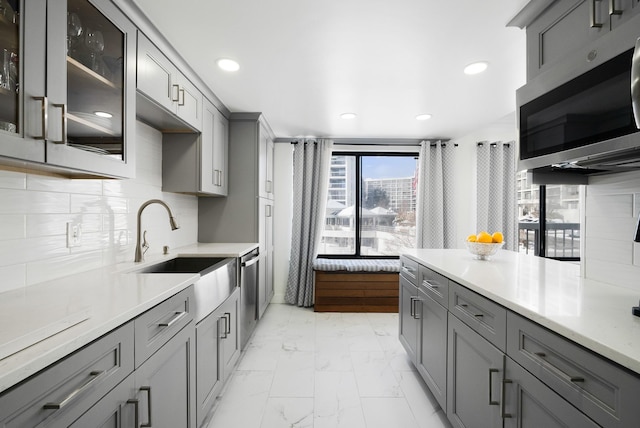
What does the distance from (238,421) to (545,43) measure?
258cm

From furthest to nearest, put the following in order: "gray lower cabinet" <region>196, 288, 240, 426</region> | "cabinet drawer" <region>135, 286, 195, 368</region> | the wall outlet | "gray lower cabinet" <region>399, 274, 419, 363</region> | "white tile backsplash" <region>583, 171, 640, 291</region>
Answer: "gray lower cabinet" <region>399, 274, 419, 363</region>
"gray lower cabinet" <region>196, 288, 240, 426</region>
the wall outlet
"white tile backsplash" <region>583, 171, 640, 291</region>
"cabinet drawer" <region>135, 286, 195, 368</region>

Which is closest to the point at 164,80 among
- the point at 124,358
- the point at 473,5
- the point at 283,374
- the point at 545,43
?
the point at 124,358

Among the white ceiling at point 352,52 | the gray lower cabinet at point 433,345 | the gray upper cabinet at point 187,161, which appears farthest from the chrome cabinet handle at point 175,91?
the gray lower cabinet at point 433,345

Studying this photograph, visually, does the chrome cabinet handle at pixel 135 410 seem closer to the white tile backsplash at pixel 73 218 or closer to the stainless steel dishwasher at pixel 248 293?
the white tile backsplash at pixel 73 218

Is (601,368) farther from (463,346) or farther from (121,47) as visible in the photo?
(121,47)

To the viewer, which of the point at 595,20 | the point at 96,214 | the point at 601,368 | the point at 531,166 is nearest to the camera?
the point at 601,368

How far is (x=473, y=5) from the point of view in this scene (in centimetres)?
151

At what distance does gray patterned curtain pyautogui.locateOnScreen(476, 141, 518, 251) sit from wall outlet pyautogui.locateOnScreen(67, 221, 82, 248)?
14.0 ft

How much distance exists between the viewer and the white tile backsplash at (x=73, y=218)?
1.26 metres

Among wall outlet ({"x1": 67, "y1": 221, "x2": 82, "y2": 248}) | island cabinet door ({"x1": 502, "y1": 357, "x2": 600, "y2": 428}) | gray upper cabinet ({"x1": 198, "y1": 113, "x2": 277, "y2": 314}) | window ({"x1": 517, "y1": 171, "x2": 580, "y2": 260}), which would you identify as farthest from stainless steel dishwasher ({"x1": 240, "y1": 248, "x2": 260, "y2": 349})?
window ({"x1": 517, "y1": 171, "x2": 580, "y2": 260})

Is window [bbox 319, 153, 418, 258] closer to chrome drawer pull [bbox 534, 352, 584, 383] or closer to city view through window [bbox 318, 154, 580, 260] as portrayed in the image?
city view through window [bbox 318, 154, 580, 260]

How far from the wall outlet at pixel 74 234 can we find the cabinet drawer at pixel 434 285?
1995 mm

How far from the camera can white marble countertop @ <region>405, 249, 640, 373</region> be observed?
80 cm

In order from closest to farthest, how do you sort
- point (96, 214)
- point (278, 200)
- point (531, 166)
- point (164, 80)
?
point (531, 166) < point (96, 214) < point (164, 80) < point (278, 200)
